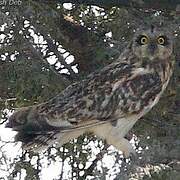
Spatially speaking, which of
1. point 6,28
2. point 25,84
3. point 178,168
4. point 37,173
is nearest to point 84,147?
point 37,173

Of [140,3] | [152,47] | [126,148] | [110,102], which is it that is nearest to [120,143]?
[126,148]

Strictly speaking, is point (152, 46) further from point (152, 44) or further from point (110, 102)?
point (110, 102)

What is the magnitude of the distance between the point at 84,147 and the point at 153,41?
1.00 meters

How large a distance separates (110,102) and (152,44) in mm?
378

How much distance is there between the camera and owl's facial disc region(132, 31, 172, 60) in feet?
11.5

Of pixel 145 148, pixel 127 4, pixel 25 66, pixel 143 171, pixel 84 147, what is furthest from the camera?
pixel 84 147

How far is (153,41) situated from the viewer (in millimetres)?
3543

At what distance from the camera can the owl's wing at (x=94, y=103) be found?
3234 mm

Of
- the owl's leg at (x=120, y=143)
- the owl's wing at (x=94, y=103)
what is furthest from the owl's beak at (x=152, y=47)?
the owl's leg at (x=120, y=143)

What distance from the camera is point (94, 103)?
11.3 feet

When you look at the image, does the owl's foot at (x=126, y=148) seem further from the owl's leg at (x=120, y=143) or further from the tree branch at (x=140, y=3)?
the tree branch at (x=140, y=3)

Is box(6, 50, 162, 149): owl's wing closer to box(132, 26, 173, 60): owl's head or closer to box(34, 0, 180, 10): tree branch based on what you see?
box(132, 26, 173, 60): owl's head

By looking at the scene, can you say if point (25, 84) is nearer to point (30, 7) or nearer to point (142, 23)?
point (30, 7)

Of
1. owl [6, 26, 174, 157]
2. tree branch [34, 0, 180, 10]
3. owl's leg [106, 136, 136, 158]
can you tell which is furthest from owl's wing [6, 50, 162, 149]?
tree branch [34, 0, 180, 10]
